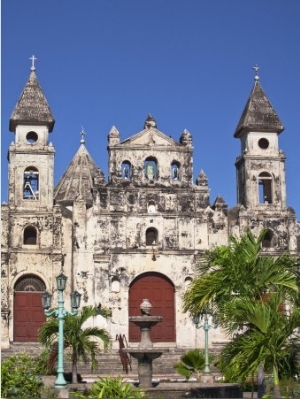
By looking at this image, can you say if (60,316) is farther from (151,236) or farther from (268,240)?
(268,240)

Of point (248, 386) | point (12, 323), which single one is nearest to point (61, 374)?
point (248, 386)

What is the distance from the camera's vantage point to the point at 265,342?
57.1ft

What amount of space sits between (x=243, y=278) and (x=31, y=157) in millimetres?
21466

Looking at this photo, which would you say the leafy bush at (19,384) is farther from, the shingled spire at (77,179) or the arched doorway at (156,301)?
the shingled spire at (77,179)

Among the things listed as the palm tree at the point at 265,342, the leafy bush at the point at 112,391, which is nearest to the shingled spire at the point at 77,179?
the leafy bush at the point at 112,391

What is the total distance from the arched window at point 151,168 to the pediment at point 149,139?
80 centimetres

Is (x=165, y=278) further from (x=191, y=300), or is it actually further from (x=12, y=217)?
(x=191, y=300)

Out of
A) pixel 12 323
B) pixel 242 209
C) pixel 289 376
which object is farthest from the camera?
pixel 242 209

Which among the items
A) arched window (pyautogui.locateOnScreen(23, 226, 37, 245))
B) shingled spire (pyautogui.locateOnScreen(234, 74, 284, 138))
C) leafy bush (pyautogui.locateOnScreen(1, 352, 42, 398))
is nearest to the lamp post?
leafy bush (pyautogui.locateOnScreen(1, 352, 42, 398))

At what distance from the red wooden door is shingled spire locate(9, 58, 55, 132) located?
8119 millimetres

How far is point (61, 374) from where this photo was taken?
22.8 meters

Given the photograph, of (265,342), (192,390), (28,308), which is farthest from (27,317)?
(265,342)

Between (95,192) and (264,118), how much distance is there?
30.9ft

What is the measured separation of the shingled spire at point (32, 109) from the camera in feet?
133
